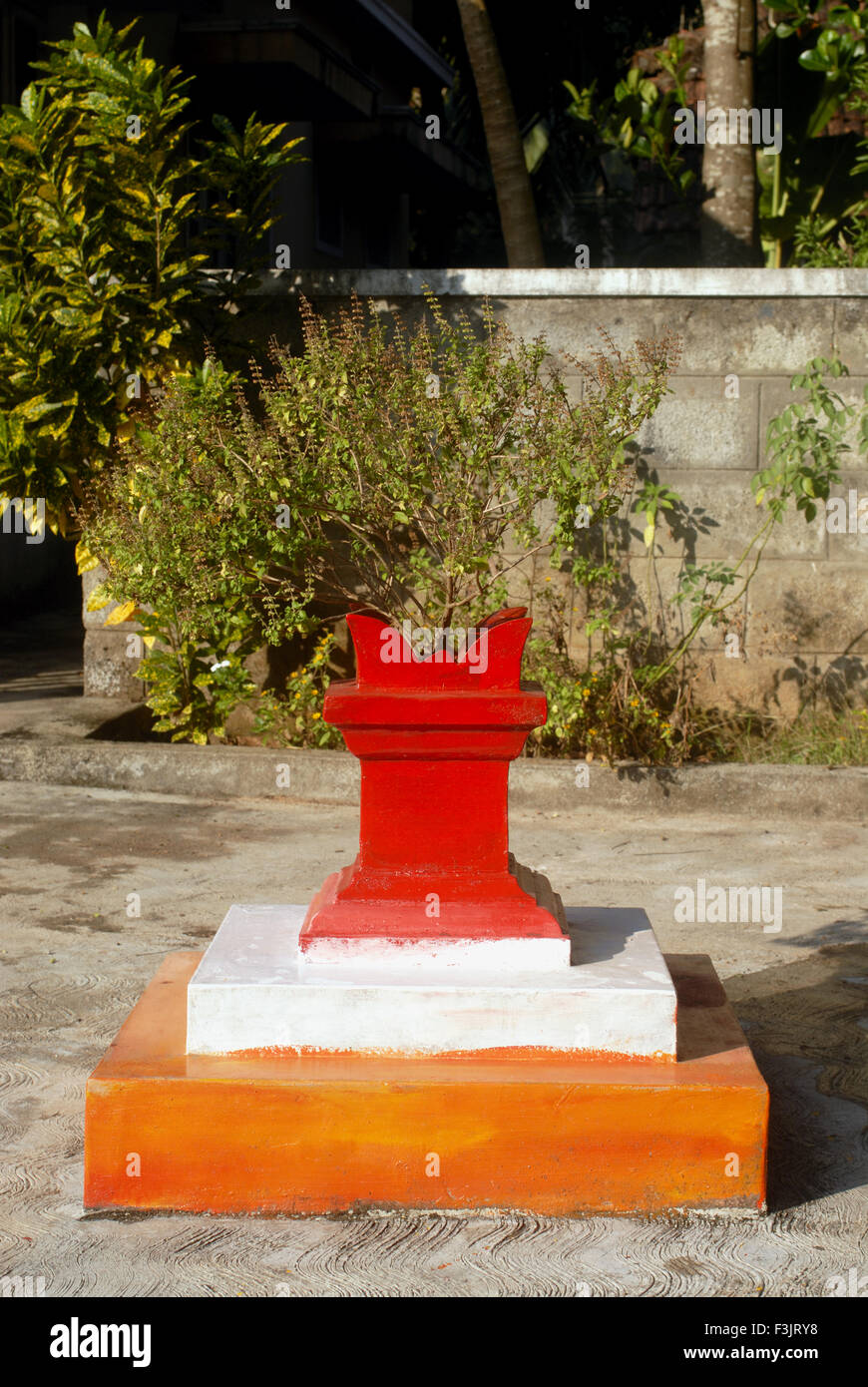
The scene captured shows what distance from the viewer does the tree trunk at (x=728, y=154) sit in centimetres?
834

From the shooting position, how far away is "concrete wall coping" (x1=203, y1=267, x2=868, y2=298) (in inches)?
278

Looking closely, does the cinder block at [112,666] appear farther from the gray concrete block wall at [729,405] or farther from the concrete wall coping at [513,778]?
the gray concrete block wall at [729,405]

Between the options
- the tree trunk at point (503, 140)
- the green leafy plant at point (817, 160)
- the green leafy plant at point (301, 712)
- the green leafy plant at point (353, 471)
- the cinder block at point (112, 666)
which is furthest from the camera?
the tree trunk at point (503, 140)

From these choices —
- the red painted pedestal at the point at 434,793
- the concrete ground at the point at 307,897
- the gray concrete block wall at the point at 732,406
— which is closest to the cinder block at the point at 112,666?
the concrete ground at the point at 307,897

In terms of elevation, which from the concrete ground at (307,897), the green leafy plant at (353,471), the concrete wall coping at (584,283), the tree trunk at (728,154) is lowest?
the concrete ground at (307,897)

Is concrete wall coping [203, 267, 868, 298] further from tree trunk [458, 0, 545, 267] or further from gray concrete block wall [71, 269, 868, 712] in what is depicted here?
tree trunk [458, 0, 545, 267]

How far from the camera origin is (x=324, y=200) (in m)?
14.6

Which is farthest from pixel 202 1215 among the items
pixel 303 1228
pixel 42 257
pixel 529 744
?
pixel 42 257

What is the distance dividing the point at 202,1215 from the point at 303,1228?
228 millimetres

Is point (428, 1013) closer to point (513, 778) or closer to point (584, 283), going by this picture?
point (513, 778)

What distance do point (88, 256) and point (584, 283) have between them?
2490mm

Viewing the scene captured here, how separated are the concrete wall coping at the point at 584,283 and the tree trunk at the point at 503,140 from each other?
9.45 feet

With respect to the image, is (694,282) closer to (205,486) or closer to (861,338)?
(861,338)

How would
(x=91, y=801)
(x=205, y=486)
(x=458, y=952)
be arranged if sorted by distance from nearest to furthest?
(x=458, y=952)
(x=205, y=486)
(x=91, y=801)
